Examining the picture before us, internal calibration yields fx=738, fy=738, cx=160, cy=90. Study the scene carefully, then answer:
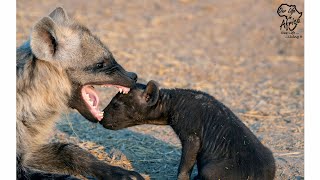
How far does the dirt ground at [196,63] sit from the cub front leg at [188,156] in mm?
548

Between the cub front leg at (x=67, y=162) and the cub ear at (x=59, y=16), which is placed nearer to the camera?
the cub front leg at (x=67, y=162)

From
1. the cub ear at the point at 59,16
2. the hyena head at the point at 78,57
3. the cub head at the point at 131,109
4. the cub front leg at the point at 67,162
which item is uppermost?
the cub ear at the point at 59,16

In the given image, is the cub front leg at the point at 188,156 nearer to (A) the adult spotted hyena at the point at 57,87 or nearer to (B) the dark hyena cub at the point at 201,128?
(B) the dark hyena cub at the point at 201,128

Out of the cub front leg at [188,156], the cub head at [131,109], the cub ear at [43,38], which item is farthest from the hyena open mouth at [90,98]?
the cub front leg at [188,156]

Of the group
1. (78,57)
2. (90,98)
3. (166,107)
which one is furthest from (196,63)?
(78,57)

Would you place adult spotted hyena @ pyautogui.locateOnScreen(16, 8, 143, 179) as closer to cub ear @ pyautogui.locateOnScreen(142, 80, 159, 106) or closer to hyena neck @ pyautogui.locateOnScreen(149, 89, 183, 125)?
cub ear @ pyautogui.locateOnScreen(142, 80, 159, 106)

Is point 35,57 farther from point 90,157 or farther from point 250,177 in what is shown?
point 250,177

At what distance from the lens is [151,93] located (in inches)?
233

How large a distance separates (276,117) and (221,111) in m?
2.13

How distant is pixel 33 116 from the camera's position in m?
5.47

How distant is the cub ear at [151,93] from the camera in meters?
5.88

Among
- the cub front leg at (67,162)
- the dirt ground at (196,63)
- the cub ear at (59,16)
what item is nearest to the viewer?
the cub front leg at (67,162)

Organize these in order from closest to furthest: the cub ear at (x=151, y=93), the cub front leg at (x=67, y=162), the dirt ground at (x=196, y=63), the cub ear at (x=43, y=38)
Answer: the cub ear at (x=43, y=38) → the cub front leg at (x=67, y=162) → the cub ear at (x=151, y=93) → the dirt ground at (x=196, y=63)

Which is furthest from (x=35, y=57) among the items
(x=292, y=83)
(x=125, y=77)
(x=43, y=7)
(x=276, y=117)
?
(x=43, y=7)
